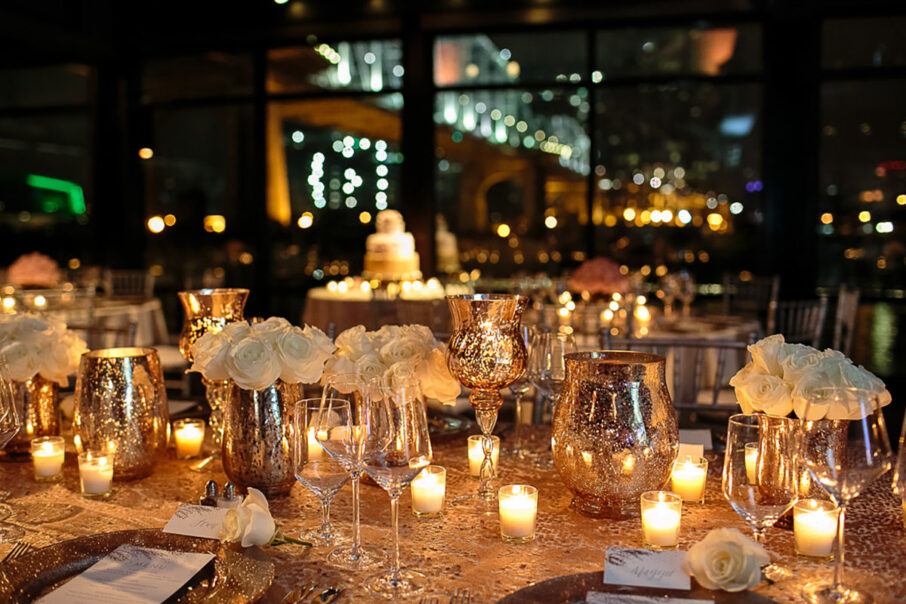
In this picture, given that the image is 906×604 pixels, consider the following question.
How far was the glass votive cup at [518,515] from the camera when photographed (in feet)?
3.99

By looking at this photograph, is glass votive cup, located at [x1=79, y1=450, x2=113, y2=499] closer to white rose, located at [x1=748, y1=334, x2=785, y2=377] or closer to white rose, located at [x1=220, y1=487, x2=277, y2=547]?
white rose, located at [x1=220, y1=487, x2=277, y2=547]

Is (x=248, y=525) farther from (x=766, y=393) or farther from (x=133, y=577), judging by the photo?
(x=766, y=393)

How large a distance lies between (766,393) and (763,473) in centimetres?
14

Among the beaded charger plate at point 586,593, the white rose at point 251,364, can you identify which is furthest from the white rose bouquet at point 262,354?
the beaded charger plate at point 586,593

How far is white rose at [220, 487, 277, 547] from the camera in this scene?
3.75 ft

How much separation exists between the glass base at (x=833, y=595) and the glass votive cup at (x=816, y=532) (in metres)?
0.10

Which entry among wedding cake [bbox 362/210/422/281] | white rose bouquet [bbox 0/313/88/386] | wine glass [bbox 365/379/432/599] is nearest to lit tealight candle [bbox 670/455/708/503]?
wine glass [bbox 365/379/432/599]

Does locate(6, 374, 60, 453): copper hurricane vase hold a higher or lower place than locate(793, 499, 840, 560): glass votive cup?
higher

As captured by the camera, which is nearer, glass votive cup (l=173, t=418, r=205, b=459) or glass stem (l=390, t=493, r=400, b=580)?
glass stem (l=390, t=493, r=400, b=580)

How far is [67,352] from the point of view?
1.66 m

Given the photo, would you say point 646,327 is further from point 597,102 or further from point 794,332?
point 597,102

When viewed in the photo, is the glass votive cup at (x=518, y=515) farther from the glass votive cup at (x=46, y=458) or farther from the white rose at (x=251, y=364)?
the glass votive cup at (x=46, y=458)

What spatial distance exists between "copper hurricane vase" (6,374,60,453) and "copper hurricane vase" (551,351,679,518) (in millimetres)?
1077

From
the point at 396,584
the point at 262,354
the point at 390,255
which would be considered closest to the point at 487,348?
the point at 262,354
